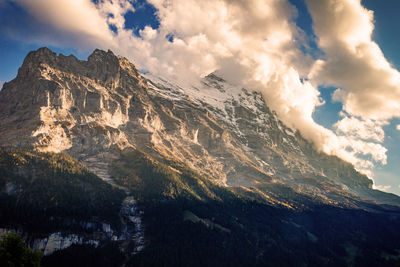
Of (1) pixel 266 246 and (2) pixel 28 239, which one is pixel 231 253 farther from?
(2) pixel 28 239

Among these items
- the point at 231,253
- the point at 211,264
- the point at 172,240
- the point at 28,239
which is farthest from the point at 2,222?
the point at 231,253

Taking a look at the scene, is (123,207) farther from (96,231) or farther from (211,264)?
(211,264)

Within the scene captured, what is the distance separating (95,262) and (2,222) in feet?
140

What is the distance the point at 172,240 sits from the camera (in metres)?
160

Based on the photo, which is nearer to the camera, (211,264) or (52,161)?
(211,264)

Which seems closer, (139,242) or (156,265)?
(156,265)

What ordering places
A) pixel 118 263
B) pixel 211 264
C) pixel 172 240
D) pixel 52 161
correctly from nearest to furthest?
1. pixel 118 263
2. pixel 211 264
3. pixel 172 240
4. pixel 52 161

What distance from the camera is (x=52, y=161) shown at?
7426 inches

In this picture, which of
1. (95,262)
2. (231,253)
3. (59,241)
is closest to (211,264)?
(231,253)

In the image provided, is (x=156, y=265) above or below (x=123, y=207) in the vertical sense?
below

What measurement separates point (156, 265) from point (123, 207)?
194ft

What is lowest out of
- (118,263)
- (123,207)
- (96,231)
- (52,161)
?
(118,263)

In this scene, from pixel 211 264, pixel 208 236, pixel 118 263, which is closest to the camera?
pixel 118 263

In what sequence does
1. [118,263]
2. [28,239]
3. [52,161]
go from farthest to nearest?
[52,161] < [118,263] < [28,239]
